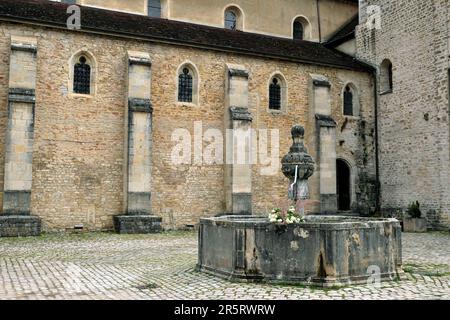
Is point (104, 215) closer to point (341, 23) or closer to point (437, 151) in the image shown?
point (437, 151)

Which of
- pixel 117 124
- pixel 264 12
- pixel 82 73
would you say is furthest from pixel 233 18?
pixel 117 124

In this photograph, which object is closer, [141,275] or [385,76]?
[141,275]

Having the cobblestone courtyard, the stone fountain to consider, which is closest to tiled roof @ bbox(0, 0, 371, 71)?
the cobblestone courtyard

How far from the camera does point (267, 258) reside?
28.3 ft

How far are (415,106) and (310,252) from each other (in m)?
16.3

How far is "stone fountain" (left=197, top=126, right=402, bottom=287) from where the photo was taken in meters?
8.31

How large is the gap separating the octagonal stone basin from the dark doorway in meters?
15.4

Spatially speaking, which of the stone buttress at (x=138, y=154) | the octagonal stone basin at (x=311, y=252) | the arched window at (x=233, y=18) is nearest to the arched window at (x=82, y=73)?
the stone buttress at (x=138, y=154)

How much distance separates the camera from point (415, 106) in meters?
22.4

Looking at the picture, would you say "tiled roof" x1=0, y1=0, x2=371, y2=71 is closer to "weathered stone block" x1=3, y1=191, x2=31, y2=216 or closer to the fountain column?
the fountain column

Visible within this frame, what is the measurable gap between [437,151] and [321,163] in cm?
505

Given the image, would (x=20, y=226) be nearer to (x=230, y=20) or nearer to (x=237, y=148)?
(x=237, y=148)

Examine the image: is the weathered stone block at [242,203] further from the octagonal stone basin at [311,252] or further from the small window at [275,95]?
the octagonal stone basin at [311,252]

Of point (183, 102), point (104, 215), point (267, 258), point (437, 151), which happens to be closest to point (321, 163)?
point (437, 151)
